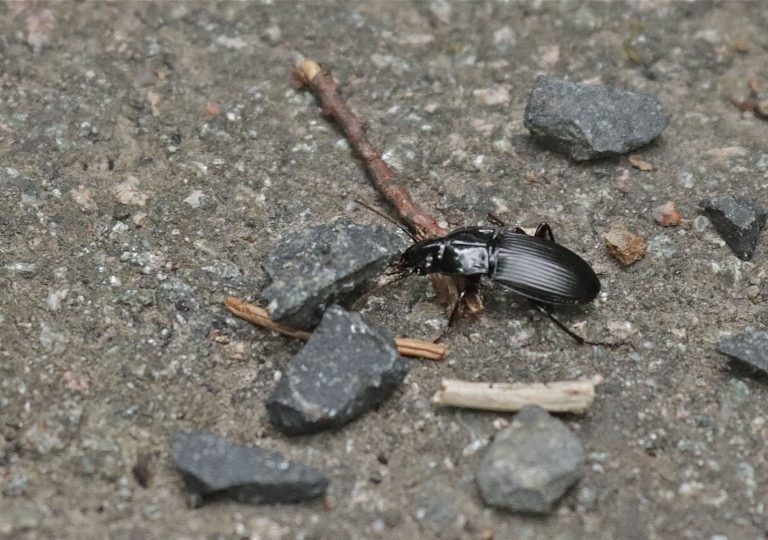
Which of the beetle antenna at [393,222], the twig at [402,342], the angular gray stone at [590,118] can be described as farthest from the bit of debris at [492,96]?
the twig at [402,342]

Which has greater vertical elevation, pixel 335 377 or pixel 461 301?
pixel 335 377

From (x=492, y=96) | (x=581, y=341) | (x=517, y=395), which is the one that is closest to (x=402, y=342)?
(x=517, y=395)

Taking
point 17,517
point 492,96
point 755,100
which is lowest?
point 17,517

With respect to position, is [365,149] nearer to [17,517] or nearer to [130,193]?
[130,193]

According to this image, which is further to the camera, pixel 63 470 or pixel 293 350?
pixel 293 350

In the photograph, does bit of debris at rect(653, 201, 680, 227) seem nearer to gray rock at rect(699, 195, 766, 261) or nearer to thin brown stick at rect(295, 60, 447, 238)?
gray rock at rect(699, 195, 766, 261)

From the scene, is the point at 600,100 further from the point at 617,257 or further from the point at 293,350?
the point at 293,350

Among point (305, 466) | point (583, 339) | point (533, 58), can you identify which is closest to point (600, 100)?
point (533, 58)
